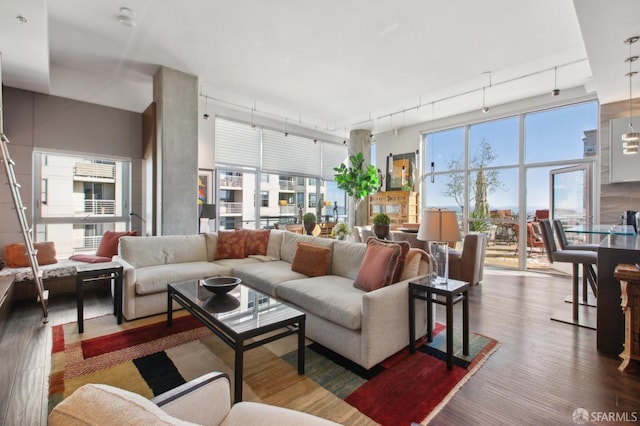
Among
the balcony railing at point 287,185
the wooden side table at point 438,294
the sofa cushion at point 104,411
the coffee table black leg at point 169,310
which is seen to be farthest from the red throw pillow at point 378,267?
the balcony railing at point 287,185

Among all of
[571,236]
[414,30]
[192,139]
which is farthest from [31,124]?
[571,236]

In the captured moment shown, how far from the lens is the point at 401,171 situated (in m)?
7.75

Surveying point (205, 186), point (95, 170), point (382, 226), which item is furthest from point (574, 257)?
point (95, 170)

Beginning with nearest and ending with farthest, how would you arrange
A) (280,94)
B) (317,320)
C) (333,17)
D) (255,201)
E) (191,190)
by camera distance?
(317,320)
(333,17)
(191,190)
(280,94)
(255,201)

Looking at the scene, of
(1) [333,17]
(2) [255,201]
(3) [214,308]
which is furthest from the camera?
(2) [255,201]

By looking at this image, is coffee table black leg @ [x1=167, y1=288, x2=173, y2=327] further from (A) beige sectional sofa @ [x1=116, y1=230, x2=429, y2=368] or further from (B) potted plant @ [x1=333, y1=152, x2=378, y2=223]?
(B) potted plant @ [x1=333, y1=152, x2=378, y2=223]

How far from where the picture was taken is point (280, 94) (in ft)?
18.6

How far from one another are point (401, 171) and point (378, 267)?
558cm

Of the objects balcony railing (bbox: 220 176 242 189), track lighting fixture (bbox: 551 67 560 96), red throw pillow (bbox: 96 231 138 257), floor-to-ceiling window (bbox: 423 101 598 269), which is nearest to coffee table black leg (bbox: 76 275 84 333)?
red throw pillow (bbox: 96 231 138 257)

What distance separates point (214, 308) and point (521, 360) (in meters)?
2.45

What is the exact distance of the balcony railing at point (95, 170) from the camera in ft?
16.2

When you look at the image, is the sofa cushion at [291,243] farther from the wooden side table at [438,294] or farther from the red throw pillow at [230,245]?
the wooden side table at [438,294]

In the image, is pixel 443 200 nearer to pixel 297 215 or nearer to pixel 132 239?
pixel 297 215

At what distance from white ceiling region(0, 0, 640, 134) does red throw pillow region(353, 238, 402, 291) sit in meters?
2.53
